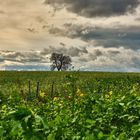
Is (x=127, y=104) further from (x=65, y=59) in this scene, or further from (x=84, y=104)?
(x=65, y=59)

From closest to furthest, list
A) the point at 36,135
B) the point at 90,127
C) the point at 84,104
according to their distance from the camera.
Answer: the point at 36,135
the point at 90,127
the point at 84,104

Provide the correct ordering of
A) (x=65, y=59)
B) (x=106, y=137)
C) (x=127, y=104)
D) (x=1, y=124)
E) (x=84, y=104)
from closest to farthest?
1. (x=106, y=137)
2. (x=1, y=124)
3. (x=127, y=104)
4. (x=84, y=104)
5. (x=65, y=59)

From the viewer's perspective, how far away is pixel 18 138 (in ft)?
16.8

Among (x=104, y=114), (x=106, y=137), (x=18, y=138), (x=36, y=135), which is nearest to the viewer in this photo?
(x=36, y=135)

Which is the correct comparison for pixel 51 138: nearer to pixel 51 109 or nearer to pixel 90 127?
pixel 90 127

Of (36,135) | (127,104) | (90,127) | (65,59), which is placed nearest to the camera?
(36,135)

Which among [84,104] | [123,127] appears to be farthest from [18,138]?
[84,104]

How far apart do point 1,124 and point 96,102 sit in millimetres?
3485

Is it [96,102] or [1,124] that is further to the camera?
[96,102]

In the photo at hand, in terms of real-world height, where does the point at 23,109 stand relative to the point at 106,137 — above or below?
above

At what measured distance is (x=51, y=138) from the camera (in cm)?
416

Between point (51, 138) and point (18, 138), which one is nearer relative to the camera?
point (51, 138)

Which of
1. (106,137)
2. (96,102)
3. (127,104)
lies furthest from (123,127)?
(106,137)

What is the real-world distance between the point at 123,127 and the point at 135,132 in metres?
1.64
